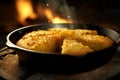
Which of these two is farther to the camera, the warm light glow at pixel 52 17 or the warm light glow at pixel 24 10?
the warm light glow at pixel 24 10

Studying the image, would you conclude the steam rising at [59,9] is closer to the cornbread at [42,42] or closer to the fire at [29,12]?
the fire at [29,12]

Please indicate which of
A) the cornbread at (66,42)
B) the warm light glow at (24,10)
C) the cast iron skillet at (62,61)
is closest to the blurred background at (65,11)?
the warm light glow at (24,10)

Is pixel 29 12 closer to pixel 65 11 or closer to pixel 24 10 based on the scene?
pixel 24 10

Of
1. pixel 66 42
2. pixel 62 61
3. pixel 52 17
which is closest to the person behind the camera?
pixel 62 61

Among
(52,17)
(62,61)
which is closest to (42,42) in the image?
(62,61)

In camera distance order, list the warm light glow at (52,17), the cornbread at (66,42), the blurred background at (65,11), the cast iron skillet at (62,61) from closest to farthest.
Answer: the cast iron skillet at (62,61) < the cornbread at (66,42) < the warm light glow at (52,17) < the blurred background at (65,11)
